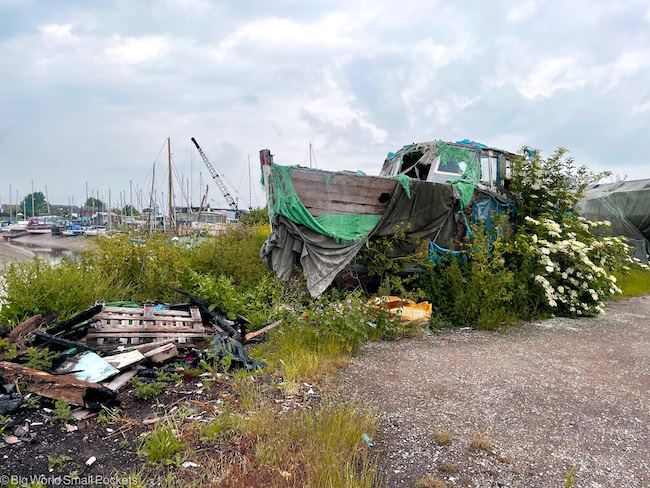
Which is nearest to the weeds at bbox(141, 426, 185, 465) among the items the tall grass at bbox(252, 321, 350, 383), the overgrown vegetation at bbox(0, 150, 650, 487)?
the overgrown vegetation at bbox(0, 150, 650, 487)

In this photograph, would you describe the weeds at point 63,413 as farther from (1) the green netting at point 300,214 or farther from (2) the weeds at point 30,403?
(1) the green netting at point 300,214

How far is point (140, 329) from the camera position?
5.34m

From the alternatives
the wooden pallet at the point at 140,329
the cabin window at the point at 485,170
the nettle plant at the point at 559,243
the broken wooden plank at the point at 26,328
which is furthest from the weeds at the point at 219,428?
the cabin window at the point at 485,170

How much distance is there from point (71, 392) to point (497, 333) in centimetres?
584

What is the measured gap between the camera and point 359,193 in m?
7.70

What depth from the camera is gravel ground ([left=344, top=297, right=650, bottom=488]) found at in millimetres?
3029

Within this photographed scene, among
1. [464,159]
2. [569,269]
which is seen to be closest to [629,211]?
[569,269]

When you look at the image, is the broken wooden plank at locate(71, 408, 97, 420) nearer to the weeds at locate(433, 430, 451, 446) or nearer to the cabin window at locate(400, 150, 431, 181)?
the weeds at locate(433, 430, 451, 446)

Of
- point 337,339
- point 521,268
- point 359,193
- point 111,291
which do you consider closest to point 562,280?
point 521,268

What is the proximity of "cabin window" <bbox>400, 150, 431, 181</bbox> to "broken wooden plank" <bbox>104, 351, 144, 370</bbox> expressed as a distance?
6.33 metres

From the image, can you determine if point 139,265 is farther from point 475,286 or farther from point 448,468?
point 448,468

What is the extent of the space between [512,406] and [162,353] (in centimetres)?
367

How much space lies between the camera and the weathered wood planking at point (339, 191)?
7.50 metres

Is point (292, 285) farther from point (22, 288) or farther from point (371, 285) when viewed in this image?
point (22, 288)
